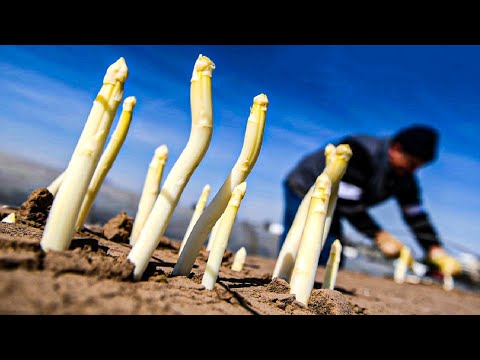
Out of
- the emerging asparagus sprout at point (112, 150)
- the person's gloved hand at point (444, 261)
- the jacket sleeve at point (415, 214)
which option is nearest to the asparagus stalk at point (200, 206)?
the emerging asparagus sprout at point (112, 150)

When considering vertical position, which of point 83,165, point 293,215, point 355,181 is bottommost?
point 83,165

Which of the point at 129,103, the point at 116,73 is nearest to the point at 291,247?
the point at 129,103

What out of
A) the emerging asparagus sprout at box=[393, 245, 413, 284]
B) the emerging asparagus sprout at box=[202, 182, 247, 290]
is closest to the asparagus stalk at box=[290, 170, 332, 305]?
the emerging asparagus sprout at box=[202, 182, 247, 290]

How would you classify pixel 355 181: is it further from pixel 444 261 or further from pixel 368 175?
pixel 444 261
